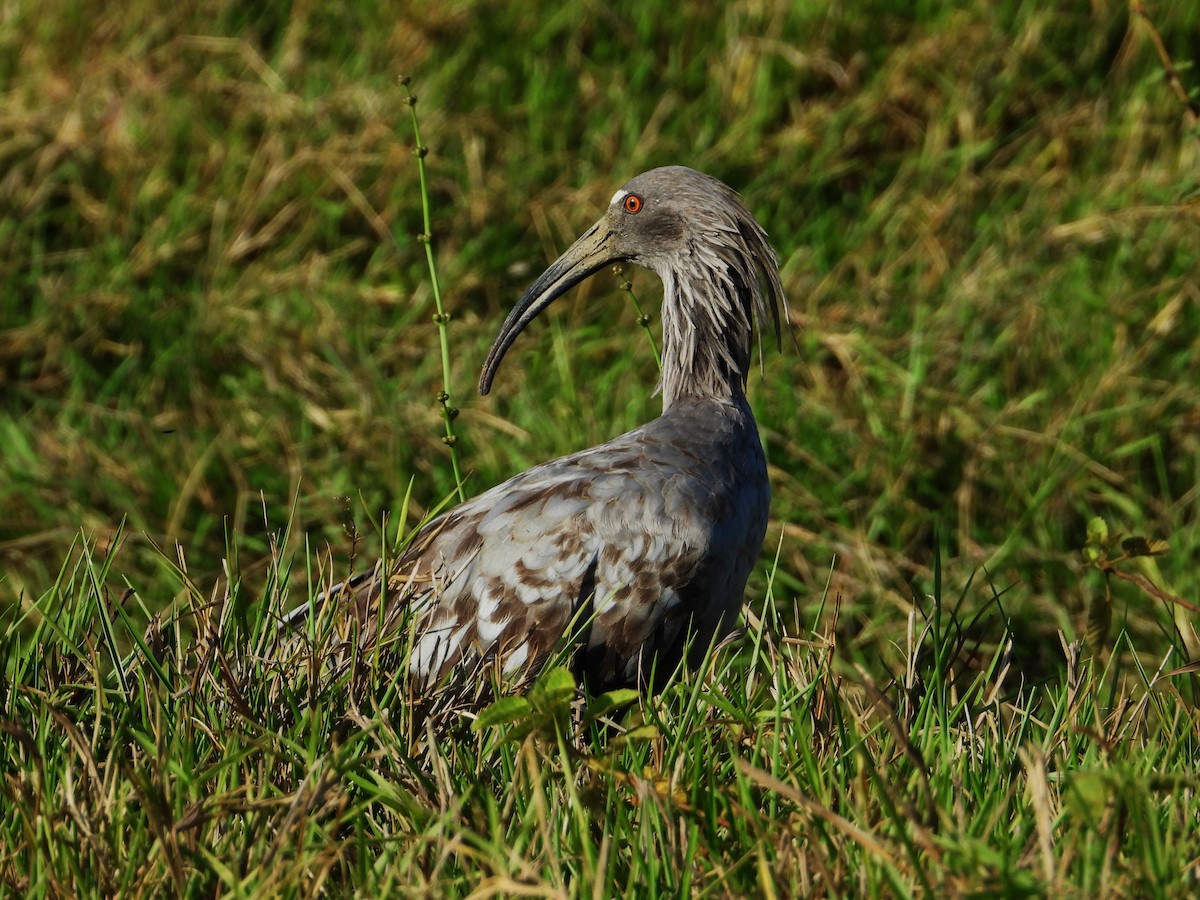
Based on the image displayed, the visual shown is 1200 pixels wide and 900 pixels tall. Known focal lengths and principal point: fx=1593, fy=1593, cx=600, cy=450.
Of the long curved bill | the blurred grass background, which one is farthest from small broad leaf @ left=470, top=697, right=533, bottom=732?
the blurred grass background

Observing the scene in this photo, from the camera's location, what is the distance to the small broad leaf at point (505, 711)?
271 centimetres

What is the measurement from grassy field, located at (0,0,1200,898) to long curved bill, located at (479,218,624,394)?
0.45 metres

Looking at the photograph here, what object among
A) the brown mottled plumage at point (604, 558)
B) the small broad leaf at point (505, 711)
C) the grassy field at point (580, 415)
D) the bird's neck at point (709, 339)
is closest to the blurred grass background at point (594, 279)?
the grassy field at point (580, 415)

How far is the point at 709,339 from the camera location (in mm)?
4539

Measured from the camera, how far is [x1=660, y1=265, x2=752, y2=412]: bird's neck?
452cm

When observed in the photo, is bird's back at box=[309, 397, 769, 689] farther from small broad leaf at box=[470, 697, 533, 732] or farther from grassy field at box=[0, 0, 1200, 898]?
small broad leaf at box=[470, 697, 533, 732]

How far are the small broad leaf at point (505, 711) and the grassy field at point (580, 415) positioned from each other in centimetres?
1

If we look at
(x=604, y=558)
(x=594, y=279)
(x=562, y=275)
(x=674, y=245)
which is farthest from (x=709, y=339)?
(x=594, y=279)

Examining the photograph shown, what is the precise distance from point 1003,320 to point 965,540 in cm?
111

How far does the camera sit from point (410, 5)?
24.1 feet

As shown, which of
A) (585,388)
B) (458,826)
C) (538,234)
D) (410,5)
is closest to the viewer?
(458,826)

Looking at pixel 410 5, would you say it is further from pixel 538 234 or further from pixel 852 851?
pixel 852 851

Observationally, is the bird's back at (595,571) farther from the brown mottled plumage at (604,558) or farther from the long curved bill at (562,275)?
the long curved bill at (562,275)

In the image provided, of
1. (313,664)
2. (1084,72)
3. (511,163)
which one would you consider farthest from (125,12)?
Answer: (313,664)
